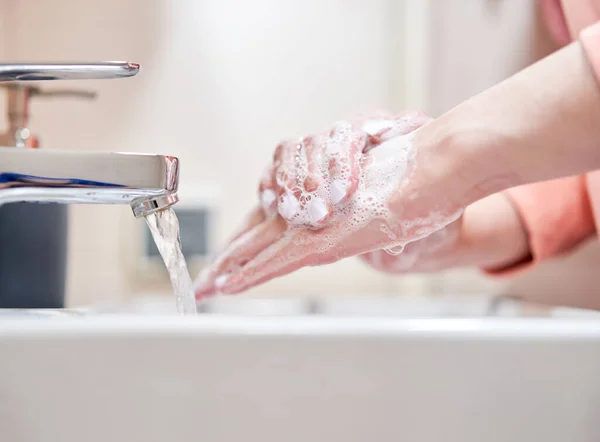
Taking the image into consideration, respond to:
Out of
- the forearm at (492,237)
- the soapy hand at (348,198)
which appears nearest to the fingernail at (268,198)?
the soapy hand at (348,198)

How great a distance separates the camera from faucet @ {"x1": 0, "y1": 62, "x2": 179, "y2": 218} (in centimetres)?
40

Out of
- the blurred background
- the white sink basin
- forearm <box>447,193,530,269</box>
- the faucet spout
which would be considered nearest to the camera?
the white sink basin

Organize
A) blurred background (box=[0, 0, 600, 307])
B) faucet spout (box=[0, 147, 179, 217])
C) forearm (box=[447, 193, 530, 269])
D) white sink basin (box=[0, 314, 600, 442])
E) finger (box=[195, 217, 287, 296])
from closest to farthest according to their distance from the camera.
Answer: white sink basin (box=[0, 314, 600, 442]) → faucet spout (box=[0, 147, 179, 217]) → finger (box=[195, 217, 287, 296]) → forearm (box=[447, 193, 530, 269]) → blurred background (box=[0, 0, 600, 307])

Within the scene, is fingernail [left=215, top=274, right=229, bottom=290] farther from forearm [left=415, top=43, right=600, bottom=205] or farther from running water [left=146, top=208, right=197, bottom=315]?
forearm [left=415, top=43, right=600, bottom=205]

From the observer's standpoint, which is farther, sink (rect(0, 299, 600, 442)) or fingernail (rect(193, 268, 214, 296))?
fingernail (rect(193, 268, 214, 296))

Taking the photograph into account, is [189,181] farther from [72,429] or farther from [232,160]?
[72,429]

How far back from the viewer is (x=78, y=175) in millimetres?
405

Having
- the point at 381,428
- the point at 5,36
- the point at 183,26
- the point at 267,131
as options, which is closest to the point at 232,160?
the point at 267,131

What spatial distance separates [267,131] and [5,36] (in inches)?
14.6

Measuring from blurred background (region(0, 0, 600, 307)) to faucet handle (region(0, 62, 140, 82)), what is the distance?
1.24 ft

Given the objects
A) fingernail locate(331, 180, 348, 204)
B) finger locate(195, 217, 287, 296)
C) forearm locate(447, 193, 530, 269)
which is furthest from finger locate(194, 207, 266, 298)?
forearm locate(447, 193, 530, 269)

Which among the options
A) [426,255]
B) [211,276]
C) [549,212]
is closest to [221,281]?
[211,276]

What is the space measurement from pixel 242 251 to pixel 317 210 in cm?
10

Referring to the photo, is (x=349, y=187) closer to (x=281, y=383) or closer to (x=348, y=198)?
(x=348, y=198)
